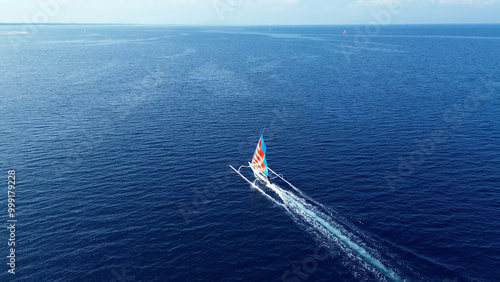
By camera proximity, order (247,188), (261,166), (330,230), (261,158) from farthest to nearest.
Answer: (261,166), (261,158), (247,188), (330,230)

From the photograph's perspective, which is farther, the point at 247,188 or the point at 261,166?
the point at 261,166

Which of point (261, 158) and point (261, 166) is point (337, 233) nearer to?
point (261, 166)

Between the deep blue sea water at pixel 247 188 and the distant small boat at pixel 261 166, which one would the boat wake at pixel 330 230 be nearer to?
the distant small boat at pixel 261 166

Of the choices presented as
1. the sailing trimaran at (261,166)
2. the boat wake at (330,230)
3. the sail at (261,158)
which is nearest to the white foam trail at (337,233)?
the boat wake at (330,230)

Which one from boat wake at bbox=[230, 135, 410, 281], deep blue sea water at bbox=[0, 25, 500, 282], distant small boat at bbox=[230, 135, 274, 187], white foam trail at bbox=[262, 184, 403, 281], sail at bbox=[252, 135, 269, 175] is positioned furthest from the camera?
distant small boat at bbox=[230, 135, 274, 187]

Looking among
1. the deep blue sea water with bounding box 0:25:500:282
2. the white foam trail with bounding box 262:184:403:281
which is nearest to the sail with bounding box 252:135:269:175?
the white foam trail with bounding box 262:184:403:281

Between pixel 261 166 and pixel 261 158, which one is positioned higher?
pixel 261 158

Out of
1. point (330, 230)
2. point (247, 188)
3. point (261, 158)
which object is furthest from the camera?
point (261, 158)

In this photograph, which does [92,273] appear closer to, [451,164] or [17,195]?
[17,195]

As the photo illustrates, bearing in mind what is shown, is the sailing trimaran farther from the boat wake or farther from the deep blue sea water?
the deep blue sea water

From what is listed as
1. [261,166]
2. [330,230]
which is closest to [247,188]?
[261,166]
